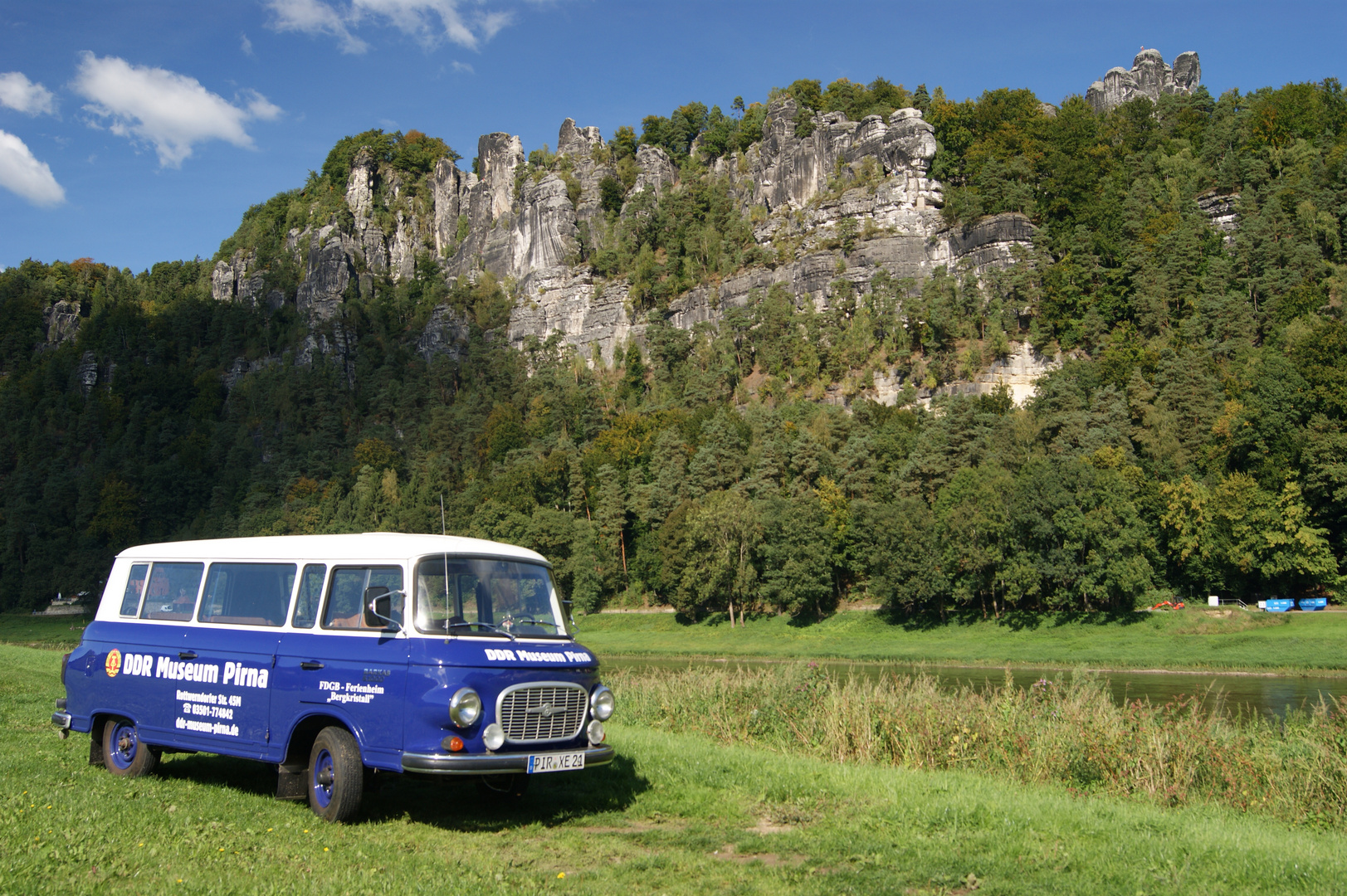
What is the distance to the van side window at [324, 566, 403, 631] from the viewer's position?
35.3 feet

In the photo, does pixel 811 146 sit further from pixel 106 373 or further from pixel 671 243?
pixel 106 373

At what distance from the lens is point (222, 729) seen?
11.6 meters

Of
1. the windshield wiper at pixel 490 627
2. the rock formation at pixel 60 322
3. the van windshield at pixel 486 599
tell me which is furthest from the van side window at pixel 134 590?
the rock formation at pixel 60 322

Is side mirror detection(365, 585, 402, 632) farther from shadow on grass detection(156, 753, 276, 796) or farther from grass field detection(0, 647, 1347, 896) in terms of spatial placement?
shadow on grass detection(156, 753, 276, 796)

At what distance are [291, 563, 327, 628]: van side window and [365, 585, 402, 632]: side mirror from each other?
2.60 ft

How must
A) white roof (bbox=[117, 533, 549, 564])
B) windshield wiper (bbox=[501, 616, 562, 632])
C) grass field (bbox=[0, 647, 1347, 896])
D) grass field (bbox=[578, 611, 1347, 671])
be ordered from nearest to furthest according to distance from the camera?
1. grass field (bbox=[0, 647, 1347, 896])
2. white roof (bbox=[117, 533, 549, 564])
3. windshield wiper (bbox=[501, 616, 562, 632])
4. grass field (bbox=[578, 611, 1347, 671])

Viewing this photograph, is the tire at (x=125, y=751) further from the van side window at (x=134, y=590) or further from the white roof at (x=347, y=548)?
the white roof at (x=347, y=548)

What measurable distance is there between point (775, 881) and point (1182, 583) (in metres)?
62.5

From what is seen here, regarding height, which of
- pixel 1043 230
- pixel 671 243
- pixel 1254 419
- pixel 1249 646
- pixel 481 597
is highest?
pixel 671 243

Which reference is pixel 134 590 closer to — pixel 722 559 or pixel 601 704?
pixel 601 704

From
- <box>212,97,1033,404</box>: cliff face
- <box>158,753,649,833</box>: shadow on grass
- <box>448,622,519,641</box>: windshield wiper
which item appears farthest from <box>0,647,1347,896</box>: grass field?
<box>212,97,1033,404</box>: cliff face

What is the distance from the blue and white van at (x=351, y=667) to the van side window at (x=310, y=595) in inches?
0.8

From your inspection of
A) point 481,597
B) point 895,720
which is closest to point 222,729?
point 481,597

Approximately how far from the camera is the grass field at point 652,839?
841cm
